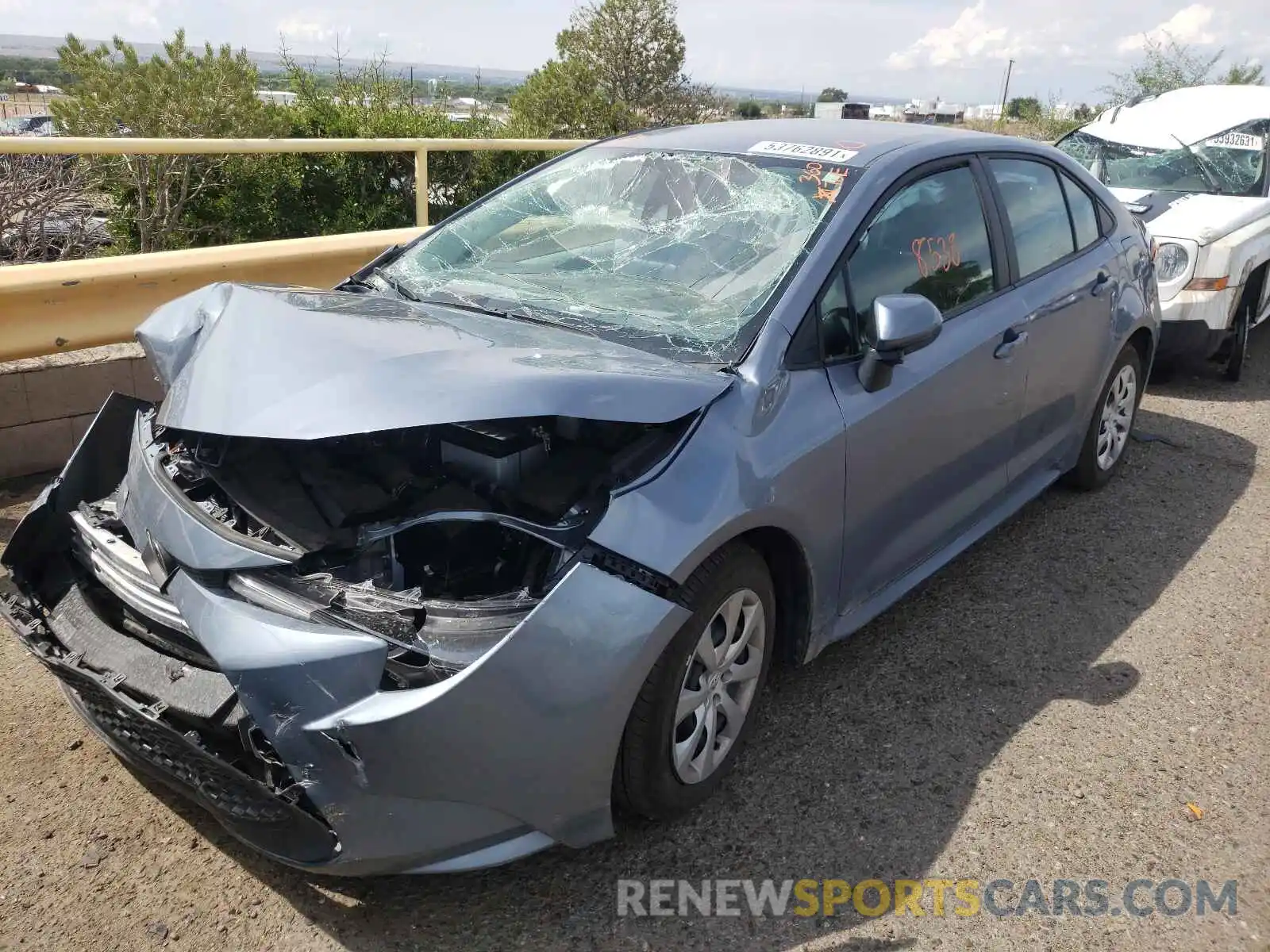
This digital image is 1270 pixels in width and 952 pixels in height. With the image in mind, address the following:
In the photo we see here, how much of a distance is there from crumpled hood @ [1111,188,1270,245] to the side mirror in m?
4.54

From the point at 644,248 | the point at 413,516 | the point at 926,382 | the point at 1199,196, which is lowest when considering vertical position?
the point at 413,516

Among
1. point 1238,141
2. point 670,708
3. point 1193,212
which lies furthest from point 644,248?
point 1238,141

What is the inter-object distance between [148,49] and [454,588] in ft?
36.7

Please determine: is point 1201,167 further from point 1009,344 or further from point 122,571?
point 122,571

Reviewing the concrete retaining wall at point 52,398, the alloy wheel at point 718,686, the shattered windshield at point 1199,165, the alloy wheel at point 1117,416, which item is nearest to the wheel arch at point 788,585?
the alloy wheel at point 718,686

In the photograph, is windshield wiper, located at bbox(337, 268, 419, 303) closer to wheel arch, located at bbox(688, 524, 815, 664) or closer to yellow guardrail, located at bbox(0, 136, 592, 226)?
yellow guardrail, located at bbox(0, 136, 592, 226)

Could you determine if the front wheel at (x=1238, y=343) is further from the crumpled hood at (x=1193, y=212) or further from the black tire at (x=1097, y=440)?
the black tire at (x=1097, y=440)

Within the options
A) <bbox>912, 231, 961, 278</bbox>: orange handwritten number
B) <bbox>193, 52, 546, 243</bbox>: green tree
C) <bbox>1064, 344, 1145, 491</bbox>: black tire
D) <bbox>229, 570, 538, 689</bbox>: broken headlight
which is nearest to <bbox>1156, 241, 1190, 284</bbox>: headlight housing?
<bbox>1064, 344, 1145, 491</bbox>: black tire

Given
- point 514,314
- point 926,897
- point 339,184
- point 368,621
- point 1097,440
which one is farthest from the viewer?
point 339,184

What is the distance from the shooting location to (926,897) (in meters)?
2.63

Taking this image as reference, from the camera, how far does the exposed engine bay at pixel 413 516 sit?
2.31m

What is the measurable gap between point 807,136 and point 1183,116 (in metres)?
5.95

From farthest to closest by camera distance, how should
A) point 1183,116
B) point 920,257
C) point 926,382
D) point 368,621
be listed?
point 1183,116, point 920,257, point 926,382, point 368,621

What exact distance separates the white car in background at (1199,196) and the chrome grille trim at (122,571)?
6363 millimetres
